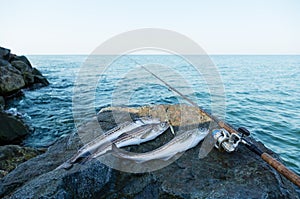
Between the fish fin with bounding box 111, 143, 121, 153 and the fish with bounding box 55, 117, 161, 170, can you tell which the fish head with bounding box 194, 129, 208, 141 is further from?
the fish fin with bounding box 111, 143, 121, 153

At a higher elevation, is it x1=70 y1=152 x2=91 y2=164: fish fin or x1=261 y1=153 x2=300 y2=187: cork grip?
x1=261 y1=153 x2=300 y2=187: cork grip

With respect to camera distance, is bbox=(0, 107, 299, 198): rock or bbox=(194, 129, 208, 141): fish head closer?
bbox=(0, 107, 299, 198): rock

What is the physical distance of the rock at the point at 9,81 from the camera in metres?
16.2

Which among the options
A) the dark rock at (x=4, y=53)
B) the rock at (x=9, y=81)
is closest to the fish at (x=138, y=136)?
the rock at (x=9, y=81)

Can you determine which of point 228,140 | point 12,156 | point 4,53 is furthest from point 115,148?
point 4,53

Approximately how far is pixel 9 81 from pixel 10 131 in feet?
32.1

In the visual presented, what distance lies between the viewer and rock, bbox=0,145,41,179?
5.89 meters

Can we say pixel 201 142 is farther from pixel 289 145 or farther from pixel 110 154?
pixel 289 145

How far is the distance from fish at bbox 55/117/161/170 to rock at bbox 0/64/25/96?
1515cm

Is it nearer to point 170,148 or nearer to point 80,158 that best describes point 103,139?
point 80,158

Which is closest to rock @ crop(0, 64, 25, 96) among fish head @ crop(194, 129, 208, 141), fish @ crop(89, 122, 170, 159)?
fish @ crop(89, 122, 170, 159)

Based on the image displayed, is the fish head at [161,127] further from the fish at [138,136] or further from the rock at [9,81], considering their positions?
the rock at [9,81]

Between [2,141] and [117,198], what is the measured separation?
7556 millimetres

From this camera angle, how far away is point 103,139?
5.02 m
